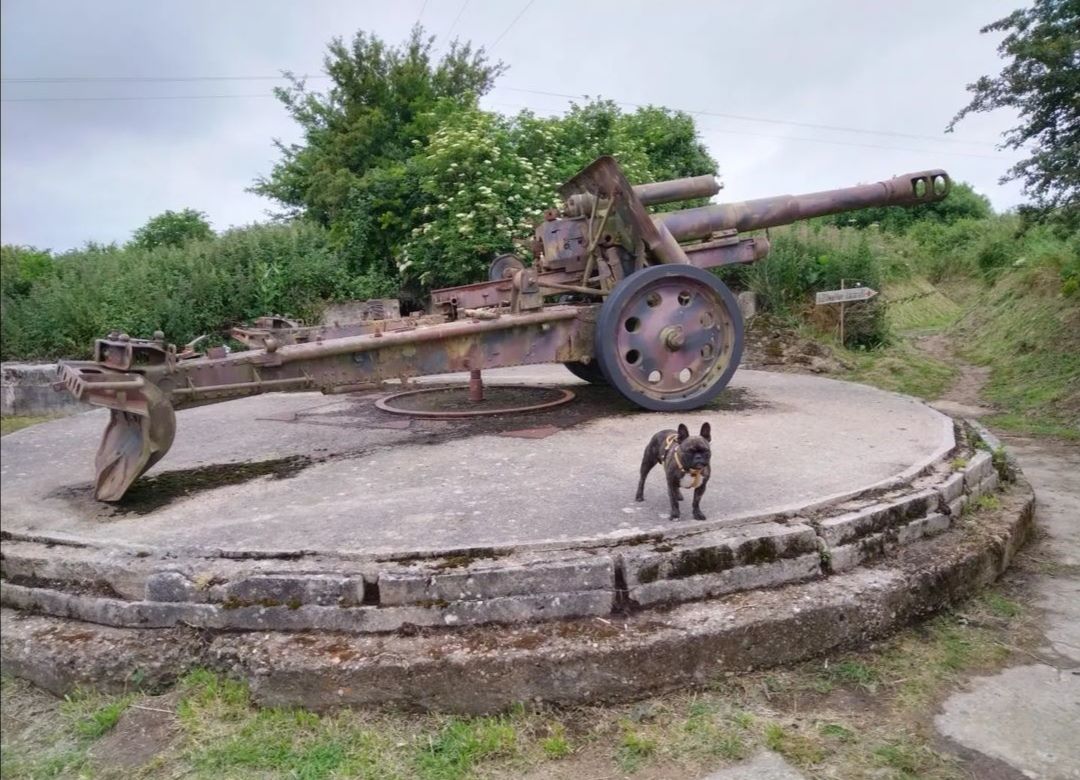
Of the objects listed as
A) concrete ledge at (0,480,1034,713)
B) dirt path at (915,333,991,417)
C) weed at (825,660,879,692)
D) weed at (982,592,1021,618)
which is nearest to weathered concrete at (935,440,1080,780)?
weed at (982,592,1021,618)

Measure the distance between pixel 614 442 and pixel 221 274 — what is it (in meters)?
3.12

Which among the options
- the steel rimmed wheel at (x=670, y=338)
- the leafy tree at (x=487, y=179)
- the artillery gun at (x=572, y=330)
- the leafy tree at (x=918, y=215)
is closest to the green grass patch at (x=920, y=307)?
the leafy tree at (x=918, y=215)

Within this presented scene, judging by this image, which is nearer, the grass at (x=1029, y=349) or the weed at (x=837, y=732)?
the weed at (x=837, y=732)

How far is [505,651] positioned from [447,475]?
5.03ft

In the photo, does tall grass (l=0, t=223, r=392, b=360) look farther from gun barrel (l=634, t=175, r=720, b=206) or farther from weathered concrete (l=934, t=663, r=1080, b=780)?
weathered concrete (l=934, t=663, r=1080, b=780)

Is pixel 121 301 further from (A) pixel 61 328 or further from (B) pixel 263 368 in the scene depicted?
(B) pixel 263 368

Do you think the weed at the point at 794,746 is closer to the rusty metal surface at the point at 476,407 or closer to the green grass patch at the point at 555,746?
the green grass patch at the point at 555,746

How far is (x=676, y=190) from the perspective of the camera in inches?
243

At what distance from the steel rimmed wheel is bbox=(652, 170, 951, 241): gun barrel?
95 cm

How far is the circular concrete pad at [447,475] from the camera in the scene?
3195 mm

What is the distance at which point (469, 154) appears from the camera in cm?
1105

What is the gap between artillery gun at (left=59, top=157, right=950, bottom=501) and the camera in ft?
12.4

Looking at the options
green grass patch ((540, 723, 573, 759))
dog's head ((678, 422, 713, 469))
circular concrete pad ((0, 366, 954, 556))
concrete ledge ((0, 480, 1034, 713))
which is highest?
dog's head ((678, 422, 713, 469))

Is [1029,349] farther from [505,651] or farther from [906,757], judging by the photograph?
[505,651]
